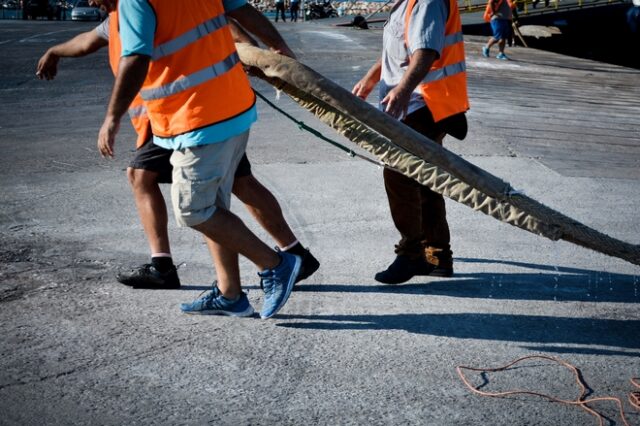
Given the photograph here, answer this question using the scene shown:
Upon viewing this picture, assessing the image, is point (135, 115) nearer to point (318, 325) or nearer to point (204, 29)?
point (204, 29)

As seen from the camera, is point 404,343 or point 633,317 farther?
point 633,317

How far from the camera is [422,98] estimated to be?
5.11 meters

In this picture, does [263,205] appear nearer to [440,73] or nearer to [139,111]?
[139,111]

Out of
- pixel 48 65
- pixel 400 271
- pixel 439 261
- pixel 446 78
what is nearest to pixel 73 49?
pixel 48 65

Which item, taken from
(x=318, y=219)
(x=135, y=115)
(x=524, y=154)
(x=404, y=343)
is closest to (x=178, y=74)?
(x=135, y=115)

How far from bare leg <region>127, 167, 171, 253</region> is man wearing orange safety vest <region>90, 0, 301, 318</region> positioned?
692 millimetres

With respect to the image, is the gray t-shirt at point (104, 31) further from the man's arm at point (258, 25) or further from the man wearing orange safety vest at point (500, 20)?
the man wearing orange safety vest at point (500, 20)

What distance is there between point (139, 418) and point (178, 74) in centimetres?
163

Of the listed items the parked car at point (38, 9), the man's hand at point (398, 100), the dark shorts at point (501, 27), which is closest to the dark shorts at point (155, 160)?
the man's hand at point (398, 100)

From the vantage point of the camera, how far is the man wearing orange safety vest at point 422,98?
484 cm

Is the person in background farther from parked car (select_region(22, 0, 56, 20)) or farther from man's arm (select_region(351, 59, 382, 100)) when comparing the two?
man's arm (select_region(351, 59, 382, 100))

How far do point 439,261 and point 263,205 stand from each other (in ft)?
3.94

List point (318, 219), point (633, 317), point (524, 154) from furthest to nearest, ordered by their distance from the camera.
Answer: point (524, 154)
point (318, 219)
point (633, 317)

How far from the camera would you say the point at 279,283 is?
4.57 metres
